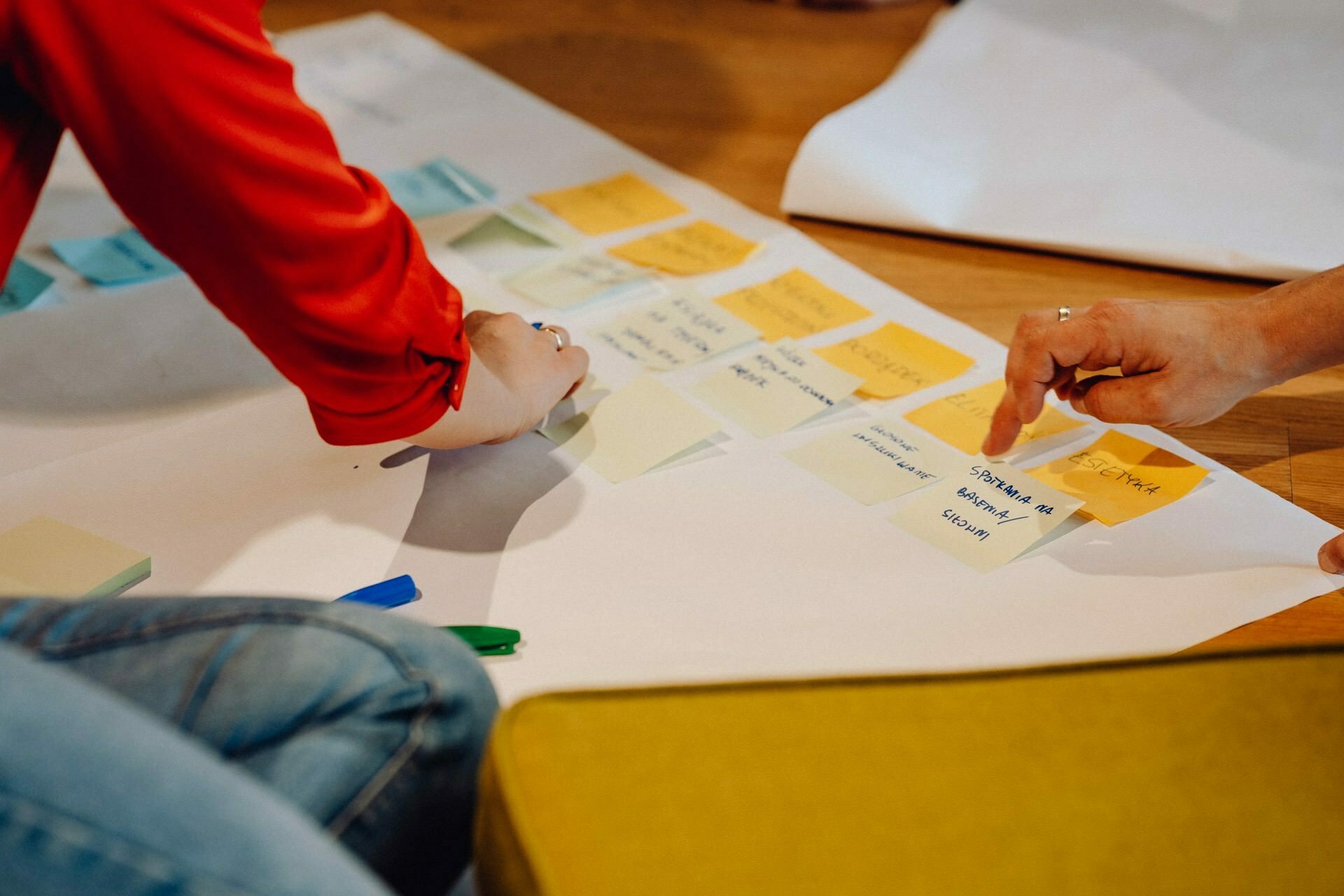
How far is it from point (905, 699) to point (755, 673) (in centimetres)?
21

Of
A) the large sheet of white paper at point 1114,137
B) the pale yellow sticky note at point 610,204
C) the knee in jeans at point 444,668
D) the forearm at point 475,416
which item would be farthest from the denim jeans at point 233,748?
the large sheet of white paper at point 1114,137

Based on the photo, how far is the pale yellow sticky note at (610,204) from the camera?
1.26 metres

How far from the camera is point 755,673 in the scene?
2.38ft

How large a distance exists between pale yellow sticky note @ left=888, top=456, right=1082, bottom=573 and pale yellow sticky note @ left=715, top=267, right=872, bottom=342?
0.82 feet

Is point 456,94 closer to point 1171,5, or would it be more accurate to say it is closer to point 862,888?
point 1171,5

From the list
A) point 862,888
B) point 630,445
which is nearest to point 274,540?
point 630,445

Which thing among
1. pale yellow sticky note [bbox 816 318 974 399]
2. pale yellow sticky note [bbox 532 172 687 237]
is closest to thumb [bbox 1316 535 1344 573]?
pale yellow sticky note [bbox 816 318 974 399]

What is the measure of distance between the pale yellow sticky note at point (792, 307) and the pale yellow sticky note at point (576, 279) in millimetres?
105

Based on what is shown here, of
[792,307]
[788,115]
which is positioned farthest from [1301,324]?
[788,115]

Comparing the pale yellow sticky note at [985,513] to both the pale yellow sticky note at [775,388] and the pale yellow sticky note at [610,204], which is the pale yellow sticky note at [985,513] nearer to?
A: the pale yellow sticky note at [775,388]

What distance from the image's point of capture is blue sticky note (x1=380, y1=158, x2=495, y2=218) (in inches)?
50.6

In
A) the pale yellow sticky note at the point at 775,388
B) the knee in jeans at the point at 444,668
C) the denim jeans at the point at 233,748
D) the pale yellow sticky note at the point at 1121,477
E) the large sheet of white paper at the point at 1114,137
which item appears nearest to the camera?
the denim jeans at the point at 233,748

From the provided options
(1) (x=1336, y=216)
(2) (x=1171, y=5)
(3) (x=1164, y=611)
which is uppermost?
(2) (x=1171, y=5)

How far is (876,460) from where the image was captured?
919 mm
